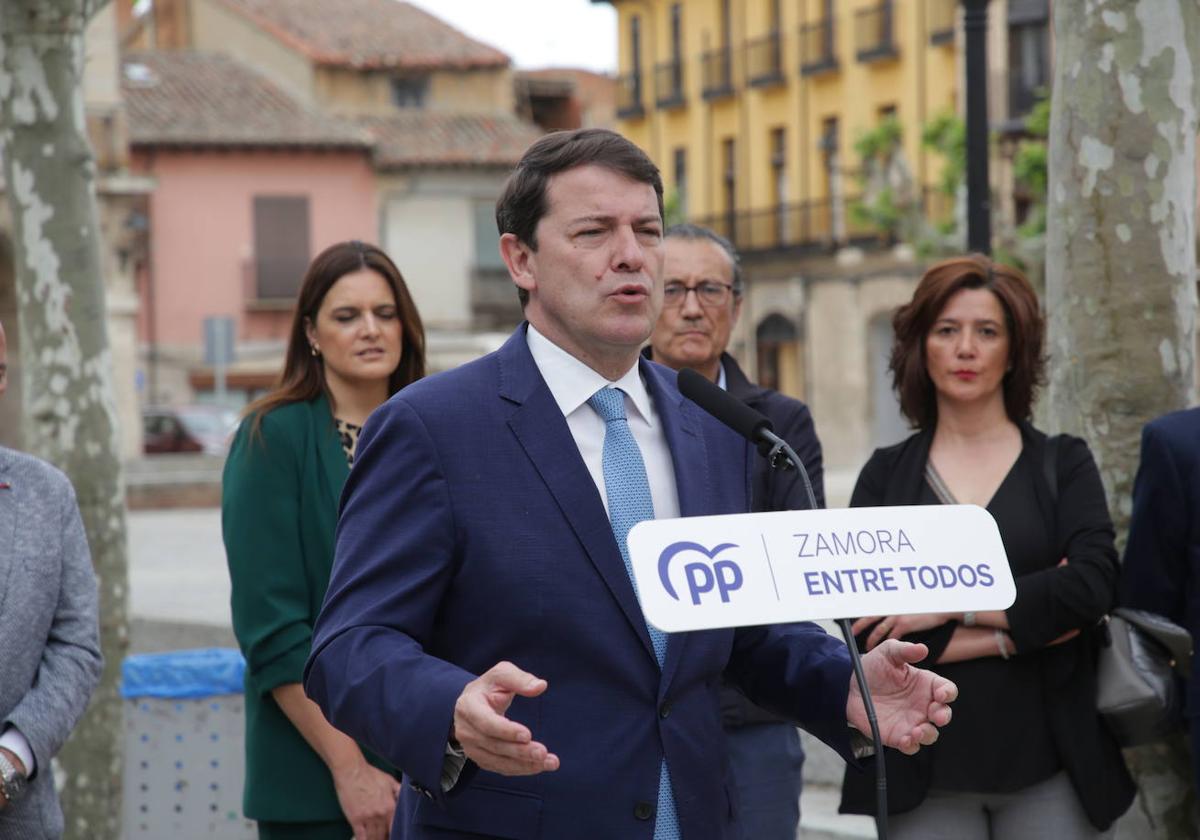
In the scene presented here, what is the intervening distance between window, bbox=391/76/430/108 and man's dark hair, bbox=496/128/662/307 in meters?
51.2

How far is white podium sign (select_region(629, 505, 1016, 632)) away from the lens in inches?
107

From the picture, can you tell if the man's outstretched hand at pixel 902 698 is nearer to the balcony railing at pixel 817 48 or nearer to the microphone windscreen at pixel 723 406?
the microphone windscreen at pixel 723 406

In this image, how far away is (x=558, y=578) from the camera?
3.15 metres

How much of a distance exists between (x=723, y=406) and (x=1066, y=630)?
1.84 meters

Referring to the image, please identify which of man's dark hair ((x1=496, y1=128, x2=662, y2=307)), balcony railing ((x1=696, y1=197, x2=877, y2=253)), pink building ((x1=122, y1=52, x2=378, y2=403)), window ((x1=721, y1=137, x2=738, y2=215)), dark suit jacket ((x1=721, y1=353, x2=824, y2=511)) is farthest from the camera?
pink building ((x1=122, y1=52, x2=378, y2=403))

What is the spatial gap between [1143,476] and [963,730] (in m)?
0.87

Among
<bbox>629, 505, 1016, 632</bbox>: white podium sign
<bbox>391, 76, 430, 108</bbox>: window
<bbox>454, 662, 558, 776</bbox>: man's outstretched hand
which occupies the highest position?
<bbox>391, 76, 430, 108</bbox>: window

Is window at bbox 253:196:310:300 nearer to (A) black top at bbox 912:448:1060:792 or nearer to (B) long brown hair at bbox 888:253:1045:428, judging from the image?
(B) long brown hair at bbox 888:253:1045:428

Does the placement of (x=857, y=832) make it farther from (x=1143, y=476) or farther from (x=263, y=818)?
(x=263, y=818)

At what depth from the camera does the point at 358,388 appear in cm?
503

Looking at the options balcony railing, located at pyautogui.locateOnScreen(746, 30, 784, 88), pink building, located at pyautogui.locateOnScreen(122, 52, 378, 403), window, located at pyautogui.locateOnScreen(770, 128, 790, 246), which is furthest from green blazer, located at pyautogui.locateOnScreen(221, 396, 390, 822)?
pink building, located at pyautogui.locateOnScreen(122, 52, 378, 403)

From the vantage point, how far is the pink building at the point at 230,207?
49422 millimetres

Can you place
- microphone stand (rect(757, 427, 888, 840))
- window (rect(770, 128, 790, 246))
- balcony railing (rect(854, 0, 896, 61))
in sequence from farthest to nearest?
window (rect(770, 128, 790, 246))
balcony railing (rect(854, 0, 896, 61))
microphone stand (rect(757, 427, 888, 840))

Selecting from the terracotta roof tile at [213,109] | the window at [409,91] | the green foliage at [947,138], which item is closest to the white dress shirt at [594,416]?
the green foliage at [947,138]
